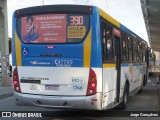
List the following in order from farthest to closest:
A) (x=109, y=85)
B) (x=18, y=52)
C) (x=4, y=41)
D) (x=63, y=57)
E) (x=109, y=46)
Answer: (x=4, y=41)
(x=109, y=46)
(x=109, y=85)
(x=18, y=52)
(x=63, y=57)

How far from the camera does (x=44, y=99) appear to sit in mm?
9586

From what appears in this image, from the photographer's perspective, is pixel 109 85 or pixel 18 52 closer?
pixel 18 52

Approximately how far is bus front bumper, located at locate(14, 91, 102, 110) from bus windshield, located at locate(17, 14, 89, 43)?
4.81 ft

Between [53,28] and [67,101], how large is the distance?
6.37 feet

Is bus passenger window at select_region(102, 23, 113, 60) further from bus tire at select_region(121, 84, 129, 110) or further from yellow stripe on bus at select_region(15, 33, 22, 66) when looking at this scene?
bus tire at select_region(121, 84, 129, 110)

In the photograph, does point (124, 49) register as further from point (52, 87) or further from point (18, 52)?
point (18, 52)

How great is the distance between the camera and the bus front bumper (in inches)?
364

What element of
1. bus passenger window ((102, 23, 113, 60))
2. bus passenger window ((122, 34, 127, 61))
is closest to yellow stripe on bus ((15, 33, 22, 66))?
bus passenger window ((102, 23, 113, 60))

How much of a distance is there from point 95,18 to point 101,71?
1.36 metres

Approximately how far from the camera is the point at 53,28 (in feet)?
31.8

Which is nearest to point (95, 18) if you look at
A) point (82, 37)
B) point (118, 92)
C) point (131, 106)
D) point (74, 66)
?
point (82, 37)

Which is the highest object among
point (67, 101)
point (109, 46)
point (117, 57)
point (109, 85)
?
point (109, 46)

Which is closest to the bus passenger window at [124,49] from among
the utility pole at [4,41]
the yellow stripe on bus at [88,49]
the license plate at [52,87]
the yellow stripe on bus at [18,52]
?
the yellow stripe on bus at [88,49]

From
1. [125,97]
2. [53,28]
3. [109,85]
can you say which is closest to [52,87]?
[53,28]
